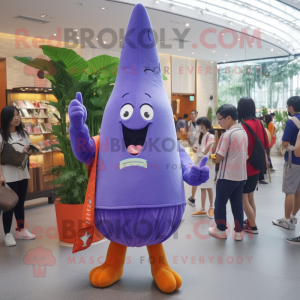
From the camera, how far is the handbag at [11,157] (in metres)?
3.77

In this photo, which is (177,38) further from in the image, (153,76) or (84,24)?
(153,76)

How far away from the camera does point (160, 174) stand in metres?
2.33

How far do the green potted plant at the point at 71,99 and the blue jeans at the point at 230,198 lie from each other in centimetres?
136

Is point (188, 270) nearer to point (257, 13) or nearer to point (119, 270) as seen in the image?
point (119, 270)

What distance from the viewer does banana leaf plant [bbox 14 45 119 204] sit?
3.64 meters

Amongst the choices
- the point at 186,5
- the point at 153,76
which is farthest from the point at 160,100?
the point at 186,5

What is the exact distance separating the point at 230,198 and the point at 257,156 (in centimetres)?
54

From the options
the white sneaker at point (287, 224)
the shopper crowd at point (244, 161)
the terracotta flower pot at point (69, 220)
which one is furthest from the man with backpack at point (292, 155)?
the terracotta flower pot at point (69, 220)

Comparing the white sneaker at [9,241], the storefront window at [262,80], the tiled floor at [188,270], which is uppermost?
the storefront window at [262,80]

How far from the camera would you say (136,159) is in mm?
2312

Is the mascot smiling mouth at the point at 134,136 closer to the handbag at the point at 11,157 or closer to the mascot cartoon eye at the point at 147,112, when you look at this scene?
the mascot cartoon eye at the point at 147,112

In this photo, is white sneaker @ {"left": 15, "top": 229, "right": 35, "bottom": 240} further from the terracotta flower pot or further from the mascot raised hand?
the mascot raised hand

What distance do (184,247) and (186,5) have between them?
6438 millimetres

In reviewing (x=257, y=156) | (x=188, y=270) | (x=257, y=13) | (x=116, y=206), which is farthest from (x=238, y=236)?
(x=257, y=13)
